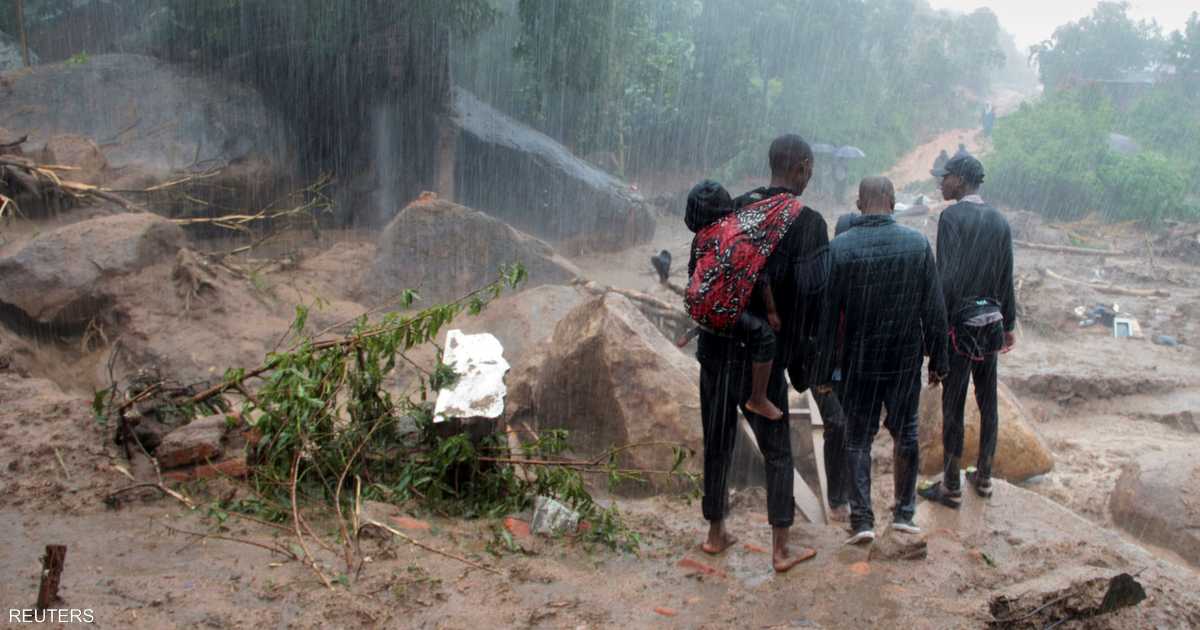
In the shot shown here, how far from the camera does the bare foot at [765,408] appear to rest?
9.75ft

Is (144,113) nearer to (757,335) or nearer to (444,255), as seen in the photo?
(444,255)

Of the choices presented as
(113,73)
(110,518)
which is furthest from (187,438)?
(113,73)

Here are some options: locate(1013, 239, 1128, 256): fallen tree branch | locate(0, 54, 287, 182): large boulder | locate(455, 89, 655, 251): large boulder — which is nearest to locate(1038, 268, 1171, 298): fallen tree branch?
locate(1013, 239, 1128, 256): fallen tree branch

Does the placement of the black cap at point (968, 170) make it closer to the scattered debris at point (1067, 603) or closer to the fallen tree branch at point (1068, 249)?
the scattered debris at point (1067, 603)

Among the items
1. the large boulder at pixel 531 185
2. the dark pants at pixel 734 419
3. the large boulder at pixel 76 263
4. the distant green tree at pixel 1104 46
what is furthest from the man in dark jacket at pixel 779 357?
the distant green tree at pixel 1104 46

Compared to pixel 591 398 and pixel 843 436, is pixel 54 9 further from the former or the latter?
pixel 843 436

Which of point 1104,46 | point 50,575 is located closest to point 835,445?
point 50,575

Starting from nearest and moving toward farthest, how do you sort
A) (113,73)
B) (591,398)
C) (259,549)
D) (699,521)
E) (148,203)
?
(259,549) < (699,521) < (591,398) < (148,203) < (113,73)

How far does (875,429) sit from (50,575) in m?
3.14

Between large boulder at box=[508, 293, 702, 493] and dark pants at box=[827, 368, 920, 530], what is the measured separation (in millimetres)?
1247

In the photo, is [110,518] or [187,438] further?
[187,438]

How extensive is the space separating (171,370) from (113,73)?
21.7 feet

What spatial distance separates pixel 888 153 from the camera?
92.6ft

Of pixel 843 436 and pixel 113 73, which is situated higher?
pixel 113 73
